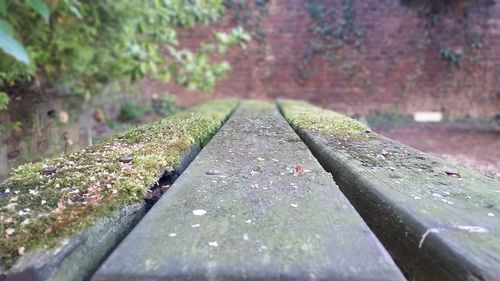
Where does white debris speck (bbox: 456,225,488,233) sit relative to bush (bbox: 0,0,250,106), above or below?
below

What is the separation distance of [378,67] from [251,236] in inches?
258

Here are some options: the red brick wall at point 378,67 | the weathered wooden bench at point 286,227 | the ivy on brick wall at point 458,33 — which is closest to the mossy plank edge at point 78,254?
the weathered wooden bench at point 286,227

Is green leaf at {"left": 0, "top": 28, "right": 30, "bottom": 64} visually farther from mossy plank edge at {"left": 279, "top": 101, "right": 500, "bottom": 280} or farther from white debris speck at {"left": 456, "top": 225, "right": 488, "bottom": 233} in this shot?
white debris speck at {"left": 456, "top": 225, "right": 488, "bottom": 233}

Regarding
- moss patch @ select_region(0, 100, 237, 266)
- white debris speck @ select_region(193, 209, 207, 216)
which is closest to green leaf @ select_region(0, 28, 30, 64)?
moss patch @ select_region(0, 100, 237, 266)

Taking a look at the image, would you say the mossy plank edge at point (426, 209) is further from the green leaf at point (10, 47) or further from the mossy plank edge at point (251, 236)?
the green leaf at point (10, 47)

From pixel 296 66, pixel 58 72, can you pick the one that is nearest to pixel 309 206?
pixel 58 72

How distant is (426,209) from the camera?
20.1 inches

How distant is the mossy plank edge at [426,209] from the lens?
0.41 meters

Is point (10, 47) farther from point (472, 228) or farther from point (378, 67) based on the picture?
point (378, 67)

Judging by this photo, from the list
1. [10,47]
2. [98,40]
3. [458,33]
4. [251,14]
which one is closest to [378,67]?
[458,33]

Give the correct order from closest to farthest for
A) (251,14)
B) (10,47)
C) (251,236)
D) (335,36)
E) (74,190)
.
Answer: (251,236), (74,190), (10,47), (251,14), (335,36)

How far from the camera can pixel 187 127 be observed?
1.15 m

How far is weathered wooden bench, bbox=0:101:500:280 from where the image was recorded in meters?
0.37

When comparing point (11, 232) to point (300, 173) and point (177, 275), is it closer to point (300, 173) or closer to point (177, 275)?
point (177, 275)
